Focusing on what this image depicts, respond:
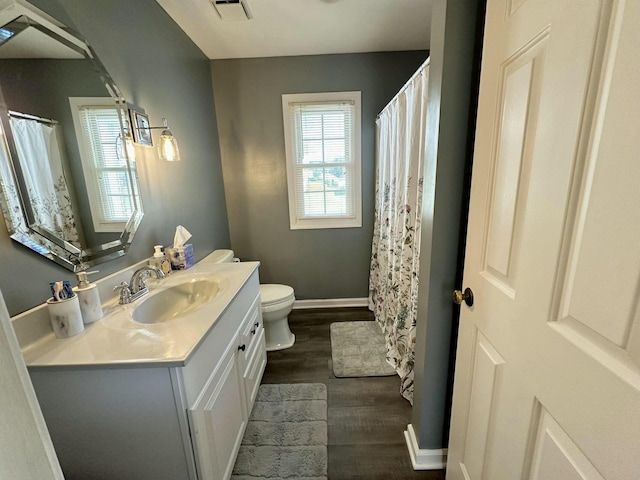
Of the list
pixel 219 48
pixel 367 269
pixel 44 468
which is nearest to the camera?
pixel 44 468

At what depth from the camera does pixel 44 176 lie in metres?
0.97

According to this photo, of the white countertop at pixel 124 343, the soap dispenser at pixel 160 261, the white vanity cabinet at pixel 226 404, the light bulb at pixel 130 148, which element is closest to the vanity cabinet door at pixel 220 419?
the white vanity cabinet at pixel 226 404

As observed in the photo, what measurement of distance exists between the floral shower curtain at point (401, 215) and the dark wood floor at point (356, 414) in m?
0.17

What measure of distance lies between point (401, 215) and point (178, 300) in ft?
4.67

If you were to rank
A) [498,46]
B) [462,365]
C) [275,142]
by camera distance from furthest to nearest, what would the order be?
1. [275,142]
2. [462,365]
3. [498,46]

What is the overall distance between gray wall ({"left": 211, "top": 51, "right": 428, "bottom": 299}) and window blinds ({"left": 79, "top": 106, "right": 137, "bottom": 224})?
4.47 feet

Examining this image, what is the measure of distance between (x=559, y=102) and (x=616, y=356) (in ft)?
1.54

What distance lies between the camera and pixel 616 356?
0.42 meters

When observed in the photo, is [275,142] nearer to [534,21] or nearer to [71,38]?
[71,38]

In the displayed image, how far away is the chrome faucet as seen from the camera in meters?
1.18

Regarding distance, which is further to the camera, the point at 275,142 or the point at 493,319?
the point at 275,142

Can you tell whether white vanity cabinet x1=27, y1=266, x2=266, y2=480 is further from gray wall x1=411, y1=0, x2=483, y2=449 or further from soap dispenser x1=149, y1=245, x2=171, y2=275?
gray wall x1=411, y1=0, x2=483, y2=449

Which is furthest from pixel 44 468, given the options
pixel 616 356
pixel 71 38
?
pixel 71 38

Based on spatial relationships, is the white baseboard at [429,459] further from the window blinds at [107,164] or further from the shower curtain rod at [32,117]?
the shower curtain rod at [32,117]
